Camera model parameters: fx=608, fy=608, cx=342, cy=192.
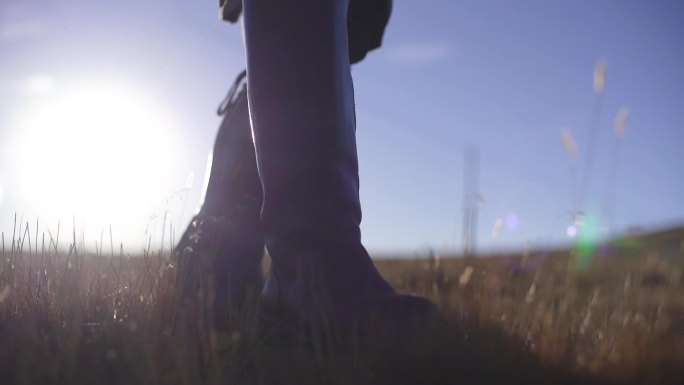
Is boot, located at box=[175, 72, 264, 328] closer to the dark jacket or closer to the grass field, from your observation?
the grass field

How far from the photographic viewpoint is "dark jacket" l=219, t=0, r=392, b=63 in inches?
73.5

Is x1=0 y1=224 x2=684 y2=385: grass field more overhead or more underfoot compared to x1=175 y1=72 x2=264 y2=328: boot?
more underfoot

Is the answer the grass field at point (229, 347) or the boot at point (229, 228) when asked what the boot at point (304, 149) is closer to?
the grass field at point (229, 347)

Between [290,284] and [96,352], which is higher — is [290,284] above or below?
above

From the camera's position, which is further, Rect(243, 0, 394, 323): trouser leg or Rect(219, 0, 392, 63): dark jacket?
Rect(219, 0, 392, 63): dark jacket

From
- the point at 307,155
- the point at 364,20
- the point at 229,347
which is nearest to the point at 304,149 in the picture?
the point at 307,155

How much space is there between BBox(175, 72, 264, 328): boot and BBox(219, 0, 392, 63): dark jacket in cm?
42

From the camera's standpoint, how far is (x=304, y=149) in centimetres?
144

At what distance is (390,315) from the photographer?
1264mm

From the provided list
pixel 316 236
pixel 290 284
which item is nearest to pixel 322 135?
pixel 316 236

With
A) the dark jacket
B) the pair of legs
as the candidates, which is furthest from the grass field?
the dark jacket

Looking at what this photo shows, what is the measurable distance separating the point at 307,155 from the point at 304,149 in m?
0.02

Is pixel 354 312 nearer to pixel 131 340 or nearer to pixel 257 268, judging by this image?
pixel 131 340

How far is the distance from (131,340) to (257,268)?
2.50ft
